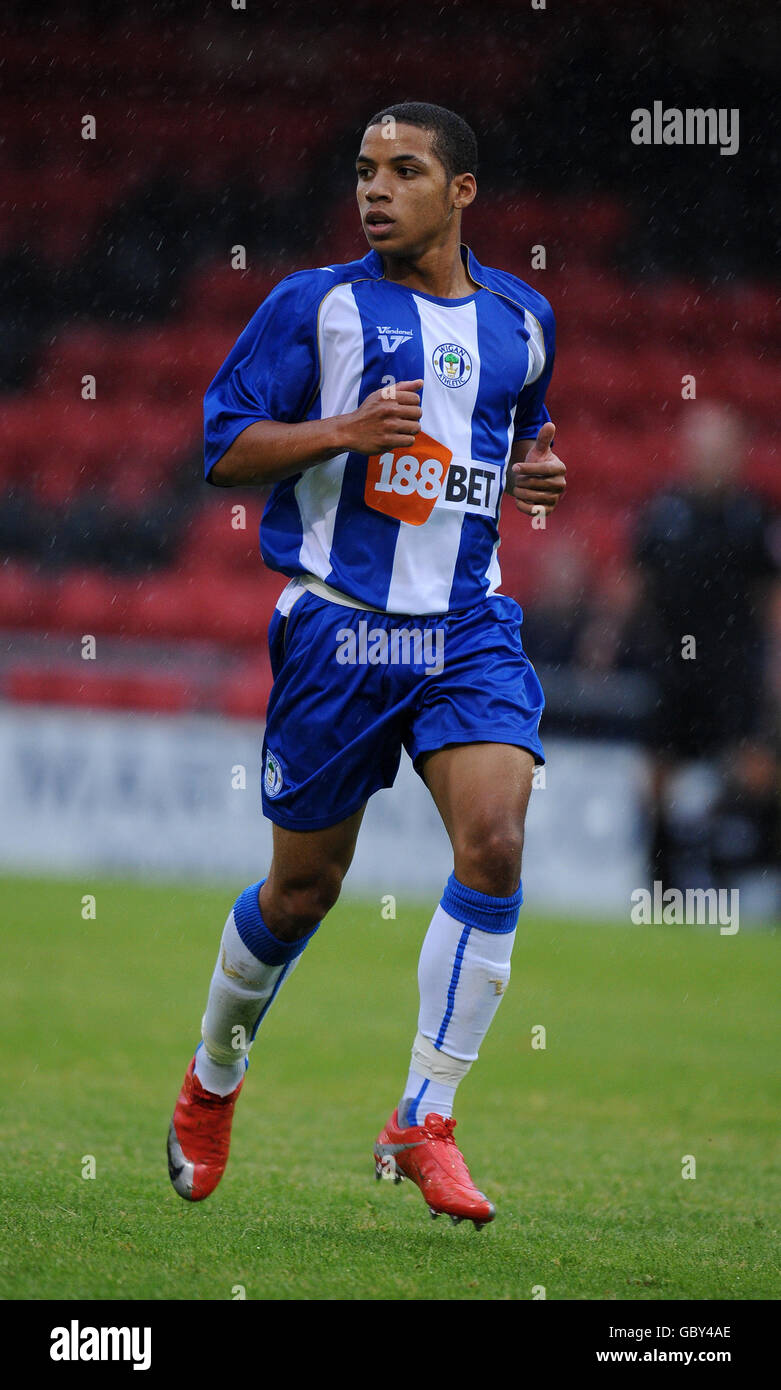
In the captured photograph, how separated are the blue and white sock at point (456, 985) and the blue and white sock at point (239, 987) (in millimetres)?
467

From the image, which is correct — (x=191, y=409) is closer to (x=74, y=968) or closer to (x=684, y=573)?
(x=684, y=573)

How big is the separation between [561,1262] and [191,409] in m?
12.0

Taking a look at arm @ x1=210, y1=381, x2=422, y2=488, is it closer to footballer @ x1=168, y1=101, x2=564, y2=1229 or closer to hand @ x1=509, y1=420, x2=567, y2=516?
footballer @ x1=168, y1=101, x2=564, y2=1229

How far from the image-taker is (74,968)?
7047mm

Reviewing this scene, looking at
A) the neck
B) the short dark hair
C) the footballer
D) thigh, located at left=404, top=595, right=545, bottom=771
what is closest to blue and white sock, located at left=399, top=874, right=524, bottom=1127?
the footballer

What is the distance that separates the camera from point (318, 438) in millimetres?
3240

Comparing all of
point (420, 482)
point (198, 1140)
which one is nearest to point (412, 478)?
point (420, 482)

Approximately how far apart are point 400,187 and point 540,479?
2.22ft

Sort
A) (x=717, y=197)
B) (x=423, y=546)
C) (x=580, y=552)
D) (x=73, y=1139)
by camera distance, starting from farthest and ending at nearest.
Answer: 1. (x=717, y=197)
2. (x=580, y=552)
3. (x=73, y=1139)
4. (x=423, y=546)

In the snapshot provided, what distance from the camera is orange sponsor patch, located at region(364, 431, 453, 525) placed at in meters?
3.41

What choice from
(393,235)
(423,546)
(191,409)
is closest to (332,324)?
(393,235)

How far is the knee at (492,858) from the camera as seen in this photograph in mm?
3125

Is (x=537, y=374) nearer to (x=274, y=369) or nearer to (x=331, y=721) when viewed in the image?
(x=274, y=369)

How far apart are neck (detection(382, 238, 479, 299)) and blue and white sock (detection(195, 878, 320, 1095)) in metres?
1.36
